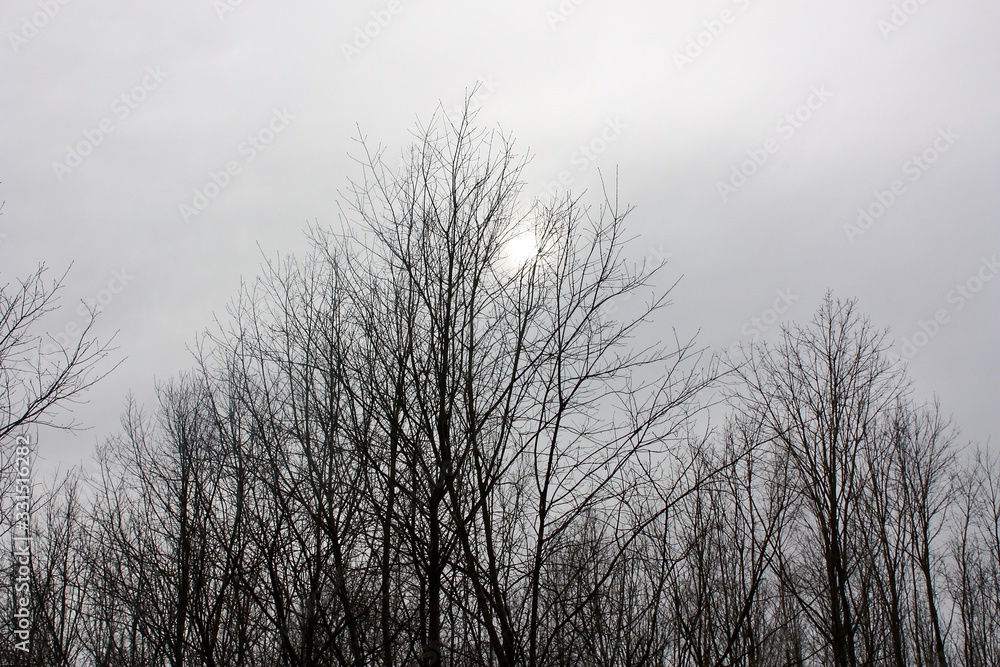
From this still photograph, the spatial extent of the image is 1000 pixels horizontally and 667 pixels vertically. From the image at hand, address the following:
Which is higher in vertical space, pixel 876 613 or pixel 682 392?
pixel 682 392

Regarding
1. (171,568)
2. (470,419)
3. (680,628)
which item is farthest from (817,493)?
(171,568)

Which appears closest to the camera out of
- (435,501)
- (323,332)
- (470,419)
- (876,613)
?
(435,501)

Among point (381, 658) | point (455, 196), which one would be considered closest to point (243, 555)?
point (381, 658)

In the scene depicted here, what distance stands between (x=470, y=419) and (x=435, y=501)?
565mm

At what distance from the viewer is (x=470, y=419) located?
4531 mm

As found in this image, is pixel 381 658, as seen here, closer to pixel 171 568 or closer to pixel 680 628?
pixel 680 628

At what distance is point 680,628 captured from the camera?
16.9 feet

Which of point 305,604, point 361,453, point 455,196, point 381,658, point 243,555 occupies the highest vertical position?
point 455,196

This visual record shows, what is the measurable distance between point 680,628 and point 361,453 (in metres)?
2.62

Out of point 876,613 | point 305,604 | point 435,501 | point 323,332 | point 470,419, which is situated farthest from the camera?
point 876,613

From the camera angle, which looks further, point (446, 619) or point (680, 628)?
point (680, 628)

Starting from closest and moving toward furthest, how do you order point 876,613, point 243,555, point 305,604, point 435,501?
point 435,501
point 305,604
point 243,555
point 876,613

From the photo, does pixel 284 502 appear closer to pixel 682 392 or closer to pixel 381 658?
pixel 381 658

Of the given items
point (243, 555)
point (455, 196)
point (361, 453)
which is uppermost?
point (455, 196)
